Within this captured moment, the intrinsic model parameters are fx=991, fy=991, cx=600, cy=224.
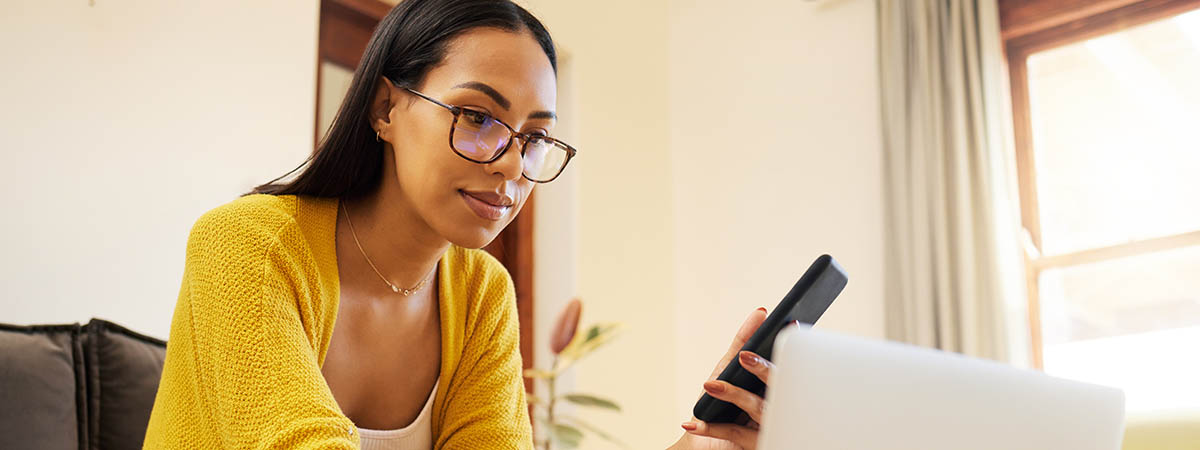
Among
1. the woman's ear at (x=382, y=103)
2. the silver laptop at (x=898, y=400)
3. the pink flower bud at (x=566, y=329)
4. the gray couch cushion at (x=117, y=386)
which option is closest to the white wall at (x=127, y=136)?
the gray couch cushion at (x=117, y=386)

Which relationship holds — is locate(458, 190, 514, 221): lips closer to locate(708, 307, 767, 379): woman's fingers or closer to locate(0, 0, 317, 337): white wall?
locate(708, 307, 767, 379): woman's fingers

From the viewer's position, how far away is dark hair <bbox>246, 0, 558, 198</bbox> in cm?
119

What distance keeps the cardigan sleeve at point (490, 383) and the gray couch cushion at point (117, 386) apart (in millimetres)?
478

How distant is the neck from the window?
7.32 ft

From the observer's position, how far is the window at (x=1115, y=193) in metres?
2.74

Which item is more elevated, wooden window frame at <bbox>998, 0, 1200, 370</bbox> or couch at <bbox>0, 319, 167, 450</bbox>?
wooden window frame at <bbox>998, 0, 1200, 370</bbox>

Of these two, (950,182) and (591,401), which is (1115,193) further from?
(591,401)

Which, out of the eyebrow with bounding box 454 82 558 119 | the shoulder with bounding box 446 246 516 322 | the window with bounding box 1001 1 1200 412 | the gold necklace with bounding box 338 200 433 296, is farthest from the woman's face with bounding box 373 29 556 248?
the window with bounding box 1001 1 1200 412

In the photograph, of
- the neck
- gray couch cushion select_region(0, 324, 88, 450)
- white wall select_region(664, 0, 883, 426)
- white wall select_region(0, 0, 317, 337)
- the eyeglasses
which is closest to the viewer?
the eyeglasses

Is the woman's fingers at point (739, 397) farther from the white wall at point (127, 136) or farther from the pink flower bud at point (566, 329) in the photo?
the pink flower bud at point (566, 329)

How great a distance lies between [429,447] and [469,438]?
0.26 feet

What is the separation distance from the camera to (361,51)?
3.08 m

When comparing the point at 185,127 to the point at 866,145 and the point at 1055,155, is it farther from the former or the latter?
the point at 1055,155

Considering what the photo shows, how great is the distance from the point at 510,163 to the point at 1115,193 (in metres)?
2.41
